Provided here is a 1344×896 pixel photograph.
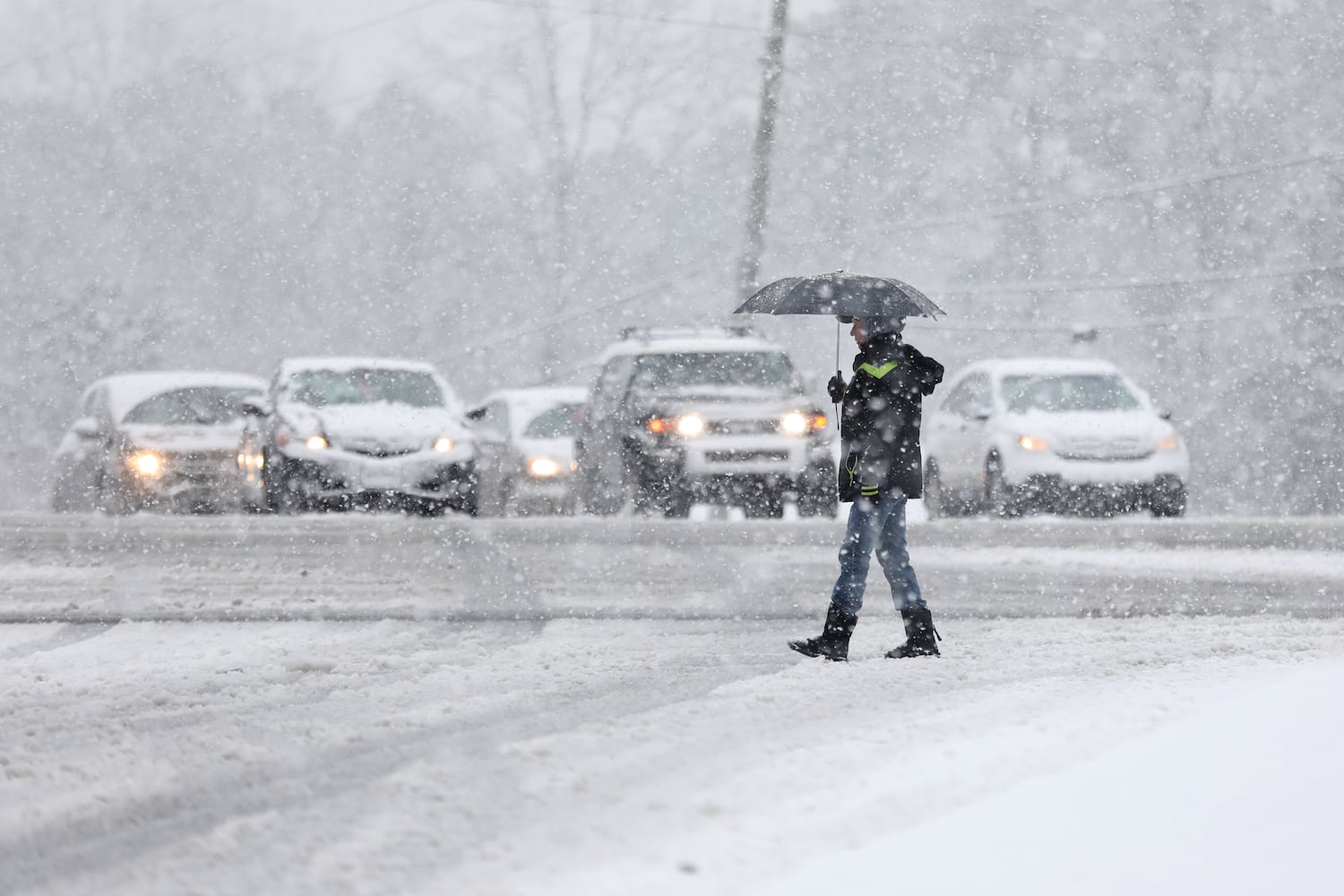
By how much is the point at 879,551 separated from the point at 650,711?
61.8 inches

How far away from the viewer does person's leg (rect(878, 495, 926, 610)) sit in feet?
24.5

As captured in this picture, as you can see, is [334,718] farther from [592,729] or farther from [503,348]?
[503,348]

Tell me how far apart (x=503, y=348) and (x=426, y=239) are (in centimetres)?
424

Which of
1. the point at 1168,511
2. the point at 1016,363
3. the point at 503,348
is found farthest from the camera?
the point at 503,348

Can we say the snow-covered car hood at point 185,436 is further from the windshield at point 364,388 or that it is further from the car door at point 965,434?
the car door at point 965,434

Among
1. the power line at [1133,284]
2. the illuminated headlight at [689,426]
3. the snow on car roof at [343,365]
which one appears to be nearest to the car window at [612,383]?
the illuminated headlight at [689,426]

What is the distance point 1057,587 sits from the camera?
9.96 m

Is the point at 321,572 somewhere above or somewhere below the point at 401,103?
below

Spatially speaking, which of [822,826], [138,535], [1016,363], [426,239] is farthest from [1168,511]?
[426,239]

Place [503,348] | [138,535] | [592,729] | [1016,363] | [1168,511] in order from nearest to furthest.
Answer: [592,729] → [138,535] → [1168,511] → [1016,363] → [503,348]

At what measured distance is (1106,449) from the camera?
54.3 feet

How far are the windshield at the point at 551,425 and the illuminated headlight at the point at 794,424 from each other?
4219 millimetres

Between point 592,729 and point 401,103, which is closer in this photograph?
point 592,729

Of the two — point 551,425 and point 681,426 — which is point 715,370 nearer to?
point 681,426
